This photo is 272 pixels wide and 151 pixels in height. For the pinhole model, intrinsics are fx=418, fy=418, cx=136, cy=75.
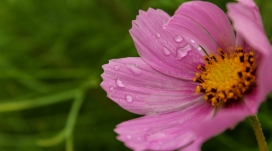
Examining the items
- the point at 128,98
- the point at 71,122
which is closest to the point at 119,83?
the point at 128,98

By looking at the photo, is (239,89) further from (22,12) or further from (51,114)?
(22,12)

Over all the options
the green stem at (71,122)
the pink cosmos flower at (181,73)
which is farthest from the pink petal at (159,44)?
the green stem at (71,122)

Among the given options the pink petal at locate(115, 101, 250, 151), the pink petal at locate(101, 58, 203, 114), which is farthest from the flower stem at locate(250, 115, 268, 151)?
the pink petal at locate(101, 58, 203, 114)

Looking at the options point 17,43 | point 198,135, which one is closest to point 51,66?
point 17,43

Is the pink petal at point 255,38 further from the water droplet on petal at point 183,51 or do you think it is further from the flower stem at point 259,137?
the water droplet on petal at point 183,51

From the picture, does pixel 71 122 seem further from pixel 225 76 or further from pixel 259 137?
pixel 259 137

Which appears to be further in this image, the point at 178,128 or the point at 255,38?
the point at 178,128
